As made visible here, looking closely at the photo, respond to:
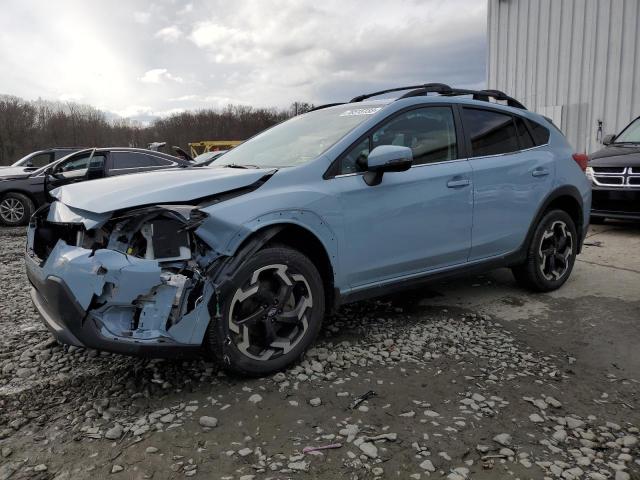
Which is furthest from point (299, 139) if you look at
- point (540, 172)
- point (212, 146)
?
point (212, 146)

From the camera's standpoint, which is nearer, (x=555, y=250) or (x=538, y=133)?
(x=538, y=133)

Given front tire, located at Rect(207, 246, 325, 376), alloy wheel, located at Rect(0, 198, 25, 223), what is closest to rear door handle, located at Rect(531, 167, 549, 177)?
front tire, located at Rect(207, 246, 325, 376)

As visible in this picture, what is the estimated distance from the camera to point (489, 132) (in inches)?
162

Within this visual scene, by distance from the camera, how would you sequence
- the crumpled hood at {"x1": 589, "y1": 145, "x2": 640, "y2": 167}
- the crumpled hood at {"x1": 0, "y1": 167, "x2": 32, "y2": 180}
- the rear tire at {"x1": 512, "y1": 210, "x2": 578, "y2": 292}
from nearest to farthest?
1. the rear tire at {"x1": 512, "y1": 210, "x2": 578, "y2": 292}
2. the crumpled hood at {"x1": 589, "y1": 145, "x2": 640, "y2": 167}
3. the crumpled hood at {"x1": 0, "y1": 167, "x2": 32, "y2": 180}

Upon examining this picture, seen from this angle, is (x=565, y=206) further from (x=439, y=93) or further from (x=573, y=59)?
(x=573, y=59)

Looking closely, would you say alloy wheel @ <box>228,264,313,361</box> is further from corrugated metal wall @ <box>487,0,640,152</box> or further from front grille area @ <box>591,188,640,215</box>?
corrugated metal wall @ <box>487,0,640,152</box>

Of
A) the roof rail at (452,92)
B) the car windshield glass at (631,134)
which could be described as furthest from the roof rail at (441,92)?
the car windshield glass at (631,134)

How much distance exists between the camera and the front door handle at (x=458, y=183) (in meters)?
3.67

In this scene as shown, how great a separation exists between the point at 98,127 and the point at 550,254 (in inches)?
2451

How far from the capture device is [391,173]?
338 cm

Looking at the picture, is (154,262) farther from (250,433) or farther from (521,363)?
(521,363)

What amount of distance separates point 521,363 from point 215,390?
6.01 ft

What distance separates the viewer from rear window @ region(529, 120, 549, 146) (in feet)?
14.6

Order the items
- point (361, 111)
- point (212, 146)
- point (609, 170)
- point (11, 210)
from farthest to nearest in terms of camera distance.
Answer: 1. point (212, 146)
2. point (11, 210)
3. point (609, 170)
4. point (361, 111)
